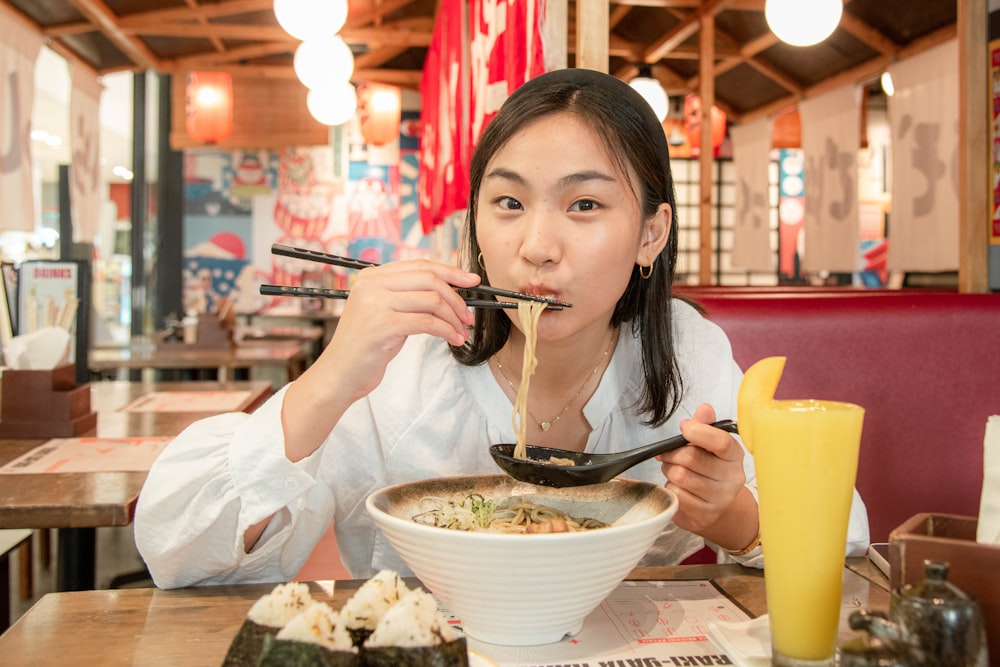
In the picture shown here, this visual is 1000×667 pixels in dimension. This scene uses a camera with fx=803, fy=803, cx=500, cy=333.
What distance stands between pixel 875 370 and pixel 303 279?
924cm

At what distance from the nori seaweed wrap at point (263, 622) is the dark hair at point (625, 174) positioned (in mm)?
931

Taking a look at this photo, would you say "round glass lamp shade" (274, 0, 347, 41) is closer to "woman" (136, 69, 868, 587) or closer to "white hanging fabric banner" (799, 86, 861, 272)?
"woman" (136, 69, 868, 587)

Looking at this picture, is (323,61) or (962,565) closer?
(962,565)

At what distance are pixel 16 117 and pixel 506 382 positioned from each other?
6.18 metres

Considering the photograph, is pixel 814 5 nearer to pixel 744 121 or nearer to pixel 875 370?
pixel 875 370

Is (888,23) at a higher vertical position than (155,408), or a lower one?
higher

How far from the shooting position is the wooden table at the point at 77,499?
1.65m

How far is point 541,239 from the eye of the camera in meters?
1.39

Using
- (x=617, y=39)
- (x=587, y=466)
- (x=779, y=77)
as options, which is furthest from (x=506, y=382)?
(x=617, y=39)

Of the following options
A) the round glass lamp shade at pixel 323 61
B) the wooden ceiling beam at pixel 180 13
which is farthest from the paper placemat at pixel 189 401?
the wooden ceiling beam at pixel 180 13

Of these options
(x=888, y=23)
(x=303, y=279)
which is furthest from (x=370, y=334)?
(x=303, y=279)

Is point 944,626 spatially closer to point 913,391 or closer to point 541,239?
point 541,239

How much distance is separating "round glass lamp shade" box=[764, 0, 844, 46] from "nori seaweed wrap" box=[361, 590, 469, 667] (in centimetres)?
458

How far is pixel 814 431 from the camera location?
79cm
